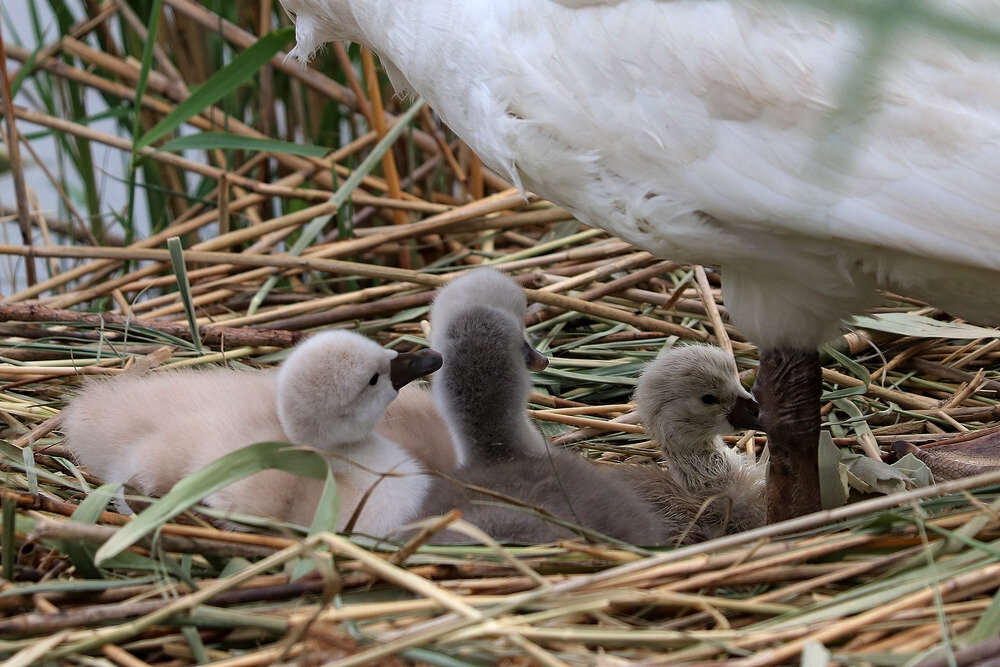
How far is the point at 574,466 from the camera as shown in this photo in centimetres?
176

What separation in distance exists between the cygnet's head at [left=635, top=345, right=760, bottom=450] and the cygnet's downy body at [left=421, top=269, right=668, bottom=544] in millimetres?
200

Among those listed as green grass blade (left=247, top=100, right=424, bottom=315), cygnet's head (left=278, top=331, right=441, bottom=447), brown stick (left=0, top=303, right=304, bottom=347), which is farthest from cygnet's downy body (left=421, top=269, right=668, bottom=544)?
green grass blade (left=247, top=100, right=424, bottom=315)

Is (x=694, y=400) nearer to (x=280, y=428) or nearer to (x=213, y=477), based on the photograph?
(x=280, y=428)

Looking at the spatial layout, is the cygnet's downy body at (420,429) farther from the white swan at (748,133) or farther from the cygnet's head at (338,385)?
the white swan at (748,133)

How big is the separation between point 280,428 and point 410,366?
0.71 feet

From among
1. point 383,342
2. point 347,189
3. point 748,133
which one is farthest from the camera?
point 347,189

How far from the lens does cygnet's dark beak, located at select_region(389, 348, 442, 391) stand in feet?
5.86

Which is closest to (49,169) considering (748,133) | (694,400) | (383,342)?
(383,342)

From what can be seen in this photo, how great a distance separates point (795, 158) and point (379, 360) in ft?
2.21

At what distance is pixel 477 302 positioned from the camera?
6.38 ft

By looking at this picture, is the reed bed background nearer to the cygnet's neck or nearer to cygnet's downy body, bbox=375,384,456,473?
cygnet's downy body, bbox=375,384,456,473

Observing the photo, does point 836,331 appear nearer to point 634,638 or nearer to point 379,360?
point 379,360

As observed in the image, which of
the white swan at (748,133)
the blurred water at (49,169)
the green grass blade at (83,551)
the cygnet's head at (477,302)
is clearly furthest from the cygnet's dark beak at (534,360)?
the blurred water at (49,169)

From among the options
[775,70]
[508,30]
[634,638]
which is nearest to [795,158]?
[775,70]
